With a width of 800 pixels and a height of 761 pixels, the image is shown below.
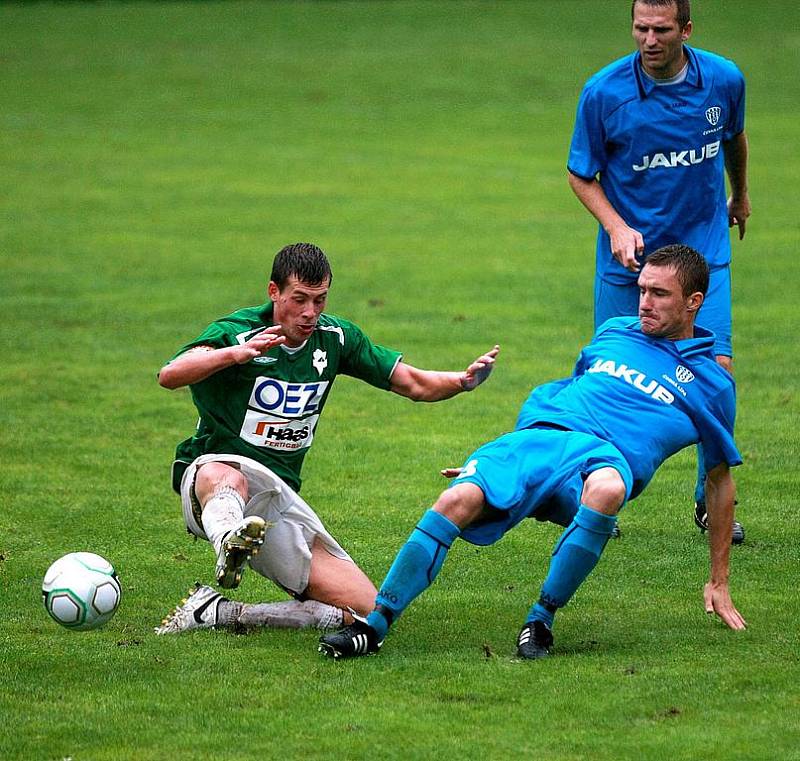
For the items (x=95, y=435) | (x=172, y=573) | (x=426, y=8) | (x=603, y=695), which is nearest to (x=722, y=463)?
(x=603, y=695)

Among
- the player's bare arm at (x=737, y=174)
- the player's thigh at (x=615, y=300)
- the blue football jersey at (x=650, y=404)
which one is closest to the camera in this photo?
the blue football jersey at (x=650, y=404)

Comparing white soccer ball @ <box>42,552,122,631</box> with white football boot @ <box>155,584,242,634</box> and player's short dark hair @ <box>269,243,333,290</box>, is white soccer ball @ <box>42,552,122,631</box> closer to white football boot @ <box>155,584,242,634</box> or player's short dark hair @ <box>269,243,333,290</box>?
white football boot @ <box>155,584,242,634</box>

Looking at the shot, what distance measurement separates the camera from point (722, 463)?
21.7 feet

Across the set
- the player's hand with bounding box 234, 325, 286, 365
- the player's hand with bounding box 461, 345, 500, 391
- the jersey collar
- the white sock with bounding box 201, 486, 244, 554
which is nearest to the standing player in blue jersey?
the jersey collar

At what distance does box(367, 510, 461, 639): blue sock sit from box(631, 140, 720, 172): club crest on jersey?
106 inches

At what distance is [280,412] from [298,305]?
1.65 ft

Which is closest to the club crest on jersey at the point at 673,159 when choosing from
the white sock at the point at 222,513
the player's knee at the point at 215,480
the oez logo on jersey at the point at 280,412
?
the oez logo on jersey at the point at 280,412

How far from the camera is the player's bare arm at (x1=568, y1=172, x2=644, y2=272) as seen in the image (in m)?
7.60

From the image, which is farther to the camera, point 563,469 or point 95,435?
point 95,435

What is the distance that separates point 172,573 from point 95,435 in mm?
3266

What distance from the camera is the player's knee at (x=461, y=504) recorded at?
6.26 meters

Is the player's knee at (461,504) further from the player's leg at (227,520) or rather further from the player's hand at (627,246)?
the player's hand at (627,246)

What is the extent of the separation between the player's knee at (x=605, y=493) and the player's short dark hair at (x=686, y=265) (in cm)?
100

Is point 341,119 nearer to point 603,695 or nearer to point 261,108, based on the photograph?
point 261,108
